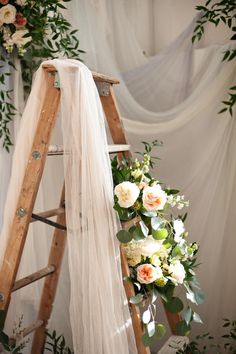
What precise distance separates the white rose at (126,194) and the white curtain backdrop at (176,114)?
2.05ft

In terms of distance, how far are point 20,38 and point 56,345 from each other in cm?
128

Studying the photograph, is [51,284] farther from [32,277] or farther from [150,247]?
[150,247]

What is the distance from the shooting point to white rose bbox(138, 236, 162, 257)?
1317 mm

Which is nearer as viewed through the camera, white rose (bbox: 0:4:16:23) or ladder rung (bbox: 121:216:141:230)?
ladder rung (bbox: 121:216:141:230)

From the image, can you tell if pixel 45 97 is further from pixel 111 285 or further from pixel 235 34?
pixel 235 34

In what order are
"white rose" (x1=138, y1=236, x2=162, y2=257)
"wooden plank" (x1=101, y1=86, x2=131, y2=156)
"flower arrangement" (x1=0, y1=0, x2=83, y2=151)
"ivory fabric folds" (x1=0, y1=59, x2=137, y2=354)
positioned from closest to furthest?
"ivory fabric folds" (x1=0, y1=59, x2=137, y2=354) → "white rose" (x1=138, y1=236, x2=162, y2=257) → "wooden plank" (x1=101, y1=86, x2=131, y2=156) → "flower arrangement" (x1=0, y1=0, x2=83, y2=151)

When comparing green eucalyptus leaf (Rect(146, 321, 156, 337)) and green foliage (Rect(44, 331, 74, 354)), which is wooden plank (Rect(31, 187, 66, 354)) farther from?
green eucalyptus leaf (Rect(146, 321, 156, 337))

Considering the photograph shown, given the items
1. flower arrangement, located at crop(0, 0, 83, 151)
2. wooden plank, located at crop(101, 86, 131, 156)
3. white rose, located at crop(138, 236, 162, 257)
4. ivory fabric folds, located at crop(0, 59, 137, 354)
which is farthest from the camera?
flower arrangement, located at crop(0, 0, 83, 151)

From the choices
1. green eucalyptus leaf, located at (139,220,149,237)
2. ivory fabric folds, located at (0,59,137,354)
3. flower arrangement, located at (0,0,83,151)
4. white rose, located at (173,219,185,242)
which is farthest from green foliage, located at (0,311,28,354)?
flower arrangement, located at (0,0,83,151)

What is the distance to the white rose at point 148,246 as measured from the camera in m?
1.32

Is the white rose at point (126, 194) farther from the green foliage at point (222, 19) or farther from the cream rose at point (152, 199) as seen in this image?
the green foliage at point (222, 19)

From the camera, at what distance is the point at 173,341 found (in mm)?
1601

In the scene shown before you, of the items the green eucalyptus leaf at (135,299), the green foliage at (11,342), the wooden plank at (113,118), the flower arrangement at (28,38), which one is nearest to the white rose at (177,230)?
the green eucalyptus leaf at (135,299)

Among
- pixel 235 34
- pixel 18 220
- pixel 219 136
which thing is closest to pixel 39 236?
pixel 18 220
